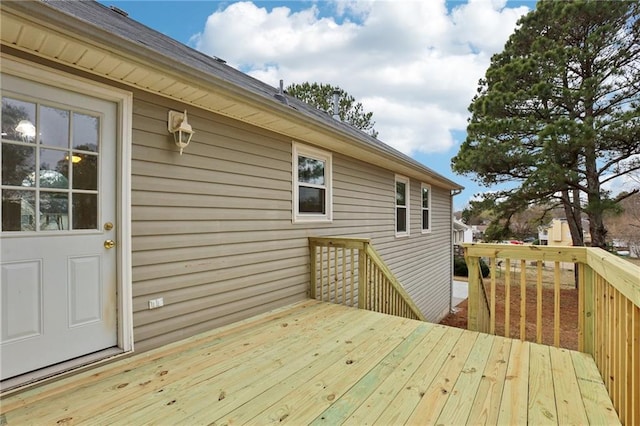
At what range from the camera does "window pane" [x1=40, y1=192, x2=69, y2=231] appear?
7.04ft

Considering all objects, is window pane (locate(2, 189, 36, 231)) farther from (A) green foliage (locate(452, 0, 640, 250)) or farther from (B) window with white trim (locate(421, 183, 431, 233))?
(A) green foliage (locate(452, 0, 640, 250))

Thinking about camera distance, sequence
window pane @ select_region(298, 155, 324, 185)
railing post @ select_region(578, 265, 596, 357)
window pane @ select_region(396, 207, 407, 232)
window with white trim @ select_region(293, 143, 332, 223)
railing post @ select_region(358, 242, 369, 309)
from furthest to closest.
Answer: window pane @ select_region(396, 207, 407, 232), window pane @ select_region(298, 155, 324, 185), window with white trim @ select_region(293, 143, 332, 223), railing post @ select_region(358, 242, 369, 309), railing post @ select_region(578, 265, 596, 357)

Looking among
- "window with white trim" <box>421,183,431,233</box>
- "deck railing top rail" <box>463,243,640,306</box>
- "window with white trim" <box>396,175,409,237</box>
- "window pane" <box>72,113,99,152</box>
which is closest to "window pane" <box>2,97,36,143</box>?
"window pane" <box>72,113,99,152</box>

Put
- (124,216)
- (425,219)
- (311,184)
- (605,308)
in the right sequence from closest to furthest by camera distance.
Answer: (605,308) → (124,216) → (311,184) → (425,219)

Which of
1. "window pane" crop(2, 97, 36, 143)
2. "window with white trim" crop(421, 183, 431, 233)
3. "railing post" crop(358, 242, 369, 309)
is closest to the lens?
"window pane" crop(2, 97, 36, 143)

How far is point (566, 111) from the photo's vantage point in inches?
394

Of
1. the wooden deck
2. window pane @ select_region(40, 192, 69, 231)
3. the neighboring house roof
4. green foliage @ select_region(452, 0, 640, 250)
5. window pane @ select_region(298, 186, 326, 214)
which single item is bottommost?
the wooden deck

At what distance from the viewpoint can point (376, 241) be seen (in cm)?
625

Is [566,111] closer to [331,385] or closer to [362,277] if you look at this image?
[362,277]

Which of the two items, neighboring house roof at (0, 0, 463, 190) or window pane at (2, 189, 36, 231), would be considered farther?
window pane at (2, 189, 36, 231)

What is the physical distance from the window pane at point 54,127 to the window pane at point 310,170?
8.73 ft

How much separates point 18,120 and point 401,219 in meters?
6.71

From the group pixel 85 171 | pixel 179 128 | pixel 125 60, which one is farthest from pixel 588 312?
pixel 85 171

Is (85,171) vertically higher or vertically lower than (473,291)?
higher
